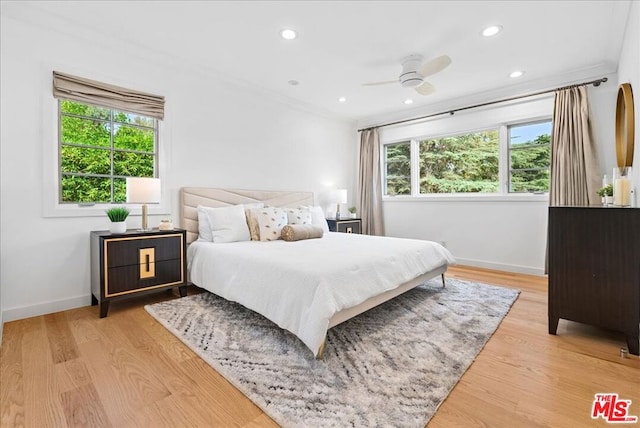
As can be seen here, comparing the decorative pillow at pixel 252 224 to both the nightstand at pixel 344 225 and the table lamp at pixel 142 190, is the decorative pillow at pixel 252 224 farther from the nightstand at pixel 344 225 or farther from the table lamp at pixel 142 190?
the nightstand at pixel 344 225

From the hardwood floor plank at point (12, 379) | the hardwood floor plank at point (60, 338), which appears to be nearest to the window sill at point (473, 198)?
the hardwood floor plank at point (60, 338)

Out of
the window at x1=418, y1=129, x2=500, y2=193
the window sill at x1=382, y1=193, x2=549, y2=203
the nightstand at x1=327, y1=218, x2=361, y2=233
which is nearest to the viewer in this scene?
the window sill at x1=382, y1=193, x2=549, y2=203

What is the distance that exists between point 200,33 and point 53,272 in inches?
103

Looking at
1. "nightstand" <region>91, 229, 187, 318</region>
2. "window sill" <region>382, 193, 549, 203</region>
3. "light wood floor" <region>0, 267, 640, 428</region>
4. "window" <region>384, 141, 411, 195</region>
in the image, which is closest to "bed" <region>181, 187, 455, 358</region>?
"nightstand" <region>91, 229, 187, 318</region>

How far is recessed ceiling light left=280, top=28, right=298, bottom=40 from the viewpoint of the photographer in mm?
→ 2820

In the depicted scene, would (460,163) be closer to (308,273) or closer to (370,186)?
(370,186)

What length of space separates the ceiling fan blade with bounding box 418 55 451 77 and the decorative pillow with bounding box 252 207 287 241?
7.45 feet

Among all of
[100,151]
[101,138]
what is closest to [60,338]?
[100,151]

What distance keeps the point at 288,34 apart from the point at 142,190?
2059 millimetres

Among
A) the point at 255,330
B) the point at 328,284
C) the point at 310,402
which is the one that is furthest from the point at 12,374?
the point at 328,284

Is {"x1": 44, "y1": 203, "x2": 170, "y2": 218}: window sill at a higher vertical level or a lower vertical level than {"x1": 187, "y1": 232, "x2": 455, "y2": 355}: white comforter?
higher

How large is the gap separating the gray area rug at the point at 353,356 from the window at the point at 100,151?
4.52 feet

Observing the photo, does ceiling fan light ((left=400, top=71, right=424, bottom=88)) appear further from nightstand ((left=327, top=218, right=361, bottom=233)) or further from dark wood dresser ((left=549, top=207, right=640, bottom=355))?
nightstand ((left=327, top=218, right=361, bottom=233))

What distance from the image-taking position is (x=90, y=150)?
121 inches
